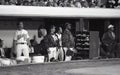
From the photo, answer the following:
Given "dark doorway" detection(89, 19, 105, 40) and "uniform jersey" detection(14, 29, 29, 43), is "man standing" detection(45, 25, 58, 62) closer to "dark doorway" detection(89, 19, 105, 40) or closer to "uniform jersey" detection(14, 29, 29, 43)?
"uniform jersey" detection(14, 29, 29, 43)

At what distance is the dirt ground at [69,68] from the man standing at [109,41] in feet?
5.38

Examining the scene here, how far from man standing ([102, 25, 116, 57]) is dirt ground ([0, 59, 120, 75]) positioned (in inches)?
64.5

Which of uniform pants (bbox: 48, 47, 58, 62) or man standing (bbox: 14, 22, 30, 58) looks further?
uniform pants (bbox: 48, 47, 58, 62)

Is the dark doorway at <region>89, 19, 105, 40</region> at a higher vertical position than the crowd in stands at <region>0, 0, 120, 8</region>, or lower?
lower

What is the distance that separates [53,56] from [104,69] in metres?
2.47

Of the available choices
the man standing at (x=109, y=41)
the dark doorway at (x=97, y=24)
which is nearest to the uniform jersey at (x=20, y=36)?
the man standing at (x=109, y=41)

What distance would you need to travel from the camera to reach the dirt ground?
986 cm

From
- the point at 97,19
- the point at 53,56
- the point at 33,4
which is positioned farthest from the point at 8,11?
the point at 97,19

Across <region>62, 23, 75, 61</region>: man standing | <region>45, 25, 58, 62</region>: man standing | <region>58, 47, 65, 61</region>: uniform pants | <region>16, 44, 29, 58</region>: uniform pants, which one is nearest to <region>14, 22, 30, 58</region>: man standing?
<region>16, 44, 29, 58</region>: uniform pants

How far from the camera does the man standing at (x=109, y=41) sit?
14328mm

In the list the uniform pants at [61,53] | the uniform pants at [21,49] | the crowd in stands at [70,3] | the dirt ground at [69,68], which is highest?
the crowd in stands at [70,3]

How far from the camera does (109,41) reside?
47.5ft

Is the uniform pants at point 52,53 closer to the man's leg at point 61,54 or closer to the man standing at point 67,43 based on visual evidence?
the man's leg at point 61,54

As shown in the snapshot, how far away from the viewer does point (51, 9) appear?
14070 mm
